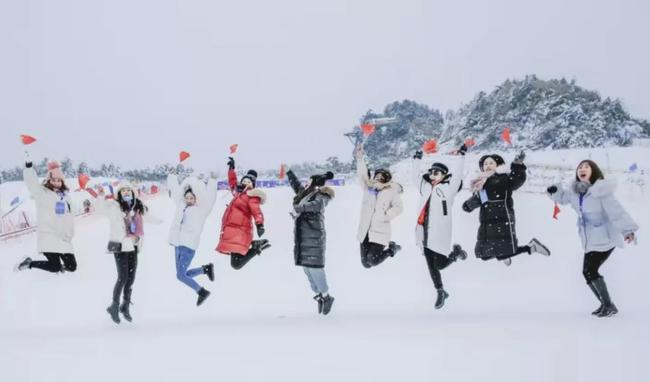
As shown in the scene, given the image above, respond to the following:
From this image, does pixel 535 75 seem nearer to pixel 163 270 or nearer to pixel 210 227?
pixel 210 227

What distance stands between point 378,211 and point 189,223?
230 centimetres

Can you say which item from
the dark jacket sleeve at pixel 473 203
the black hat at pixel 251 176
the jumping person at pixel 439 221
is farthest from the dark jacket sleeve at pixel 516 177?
the black hat at pixel 251 176

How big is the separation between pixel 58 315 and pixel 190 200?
231cm

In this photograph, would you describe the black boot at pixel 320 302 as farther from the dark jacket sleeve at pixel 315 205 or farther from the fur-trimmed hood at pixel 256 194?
the fur-trimmed hood at pixel 256 194

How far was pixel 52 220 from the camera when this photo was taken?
6.11 m

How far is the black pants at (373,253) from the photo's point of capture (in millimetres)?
6191

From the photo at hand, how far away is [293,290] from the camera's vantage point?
275 inches

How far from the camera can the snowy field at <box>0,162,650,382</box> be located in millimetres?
3885

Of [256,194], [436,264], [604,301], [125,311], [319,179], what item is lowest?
[125,311]

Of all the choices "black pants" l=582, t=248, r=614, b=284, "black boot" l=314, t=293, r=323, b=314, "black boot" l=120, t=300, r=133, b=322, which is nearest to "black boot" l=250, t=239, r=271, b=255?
"black boot" l=314, t=293, r=323, b=314

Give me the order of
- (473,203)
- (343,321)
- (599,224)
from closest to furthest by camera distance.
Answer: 1. (599,224)
2. (343,321)
3. (473,203)

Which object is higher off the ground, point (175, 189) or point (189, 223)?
point (175, 189)

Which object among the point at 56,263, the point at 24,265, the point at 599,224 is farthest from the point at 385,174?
the point at 24,265

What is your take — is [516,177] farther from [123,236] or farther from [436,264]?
[123,236]
